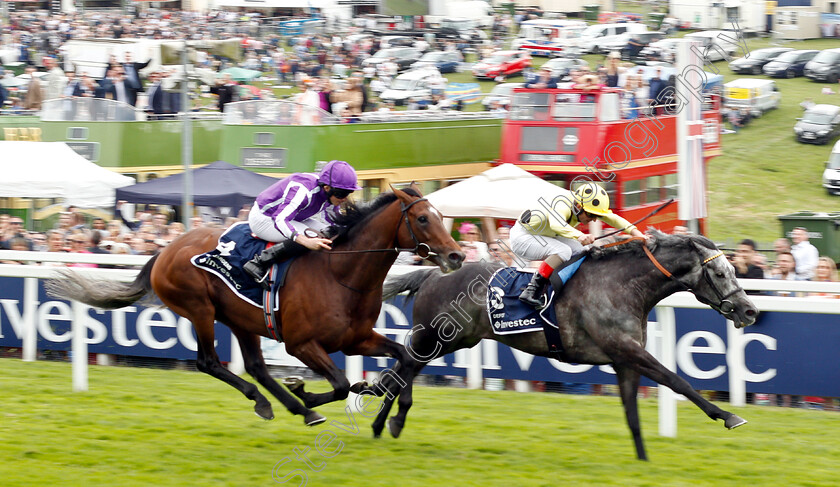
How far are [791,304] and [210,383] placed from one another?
4.42 meters

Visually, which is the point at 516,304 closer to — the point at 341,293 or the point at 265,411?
the point at 341,293

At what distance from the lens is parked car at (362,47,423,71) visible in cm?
2650

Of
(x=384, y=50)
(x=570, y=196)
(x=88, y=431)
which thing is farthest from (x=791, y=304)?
(x=384, y=50)

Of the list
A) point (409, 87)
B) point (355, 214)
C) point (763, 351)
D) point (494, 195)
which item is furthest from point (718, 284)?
point (409, 87)

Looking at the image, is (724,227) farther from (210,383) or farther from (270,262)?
(270,262)

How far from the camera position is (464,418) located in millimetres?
6465

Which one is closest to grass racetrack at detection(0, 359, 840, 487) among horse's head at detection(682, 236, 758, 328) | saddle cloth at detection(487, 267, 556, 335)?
saddle cloth at detection(487, 267, 556, 335)

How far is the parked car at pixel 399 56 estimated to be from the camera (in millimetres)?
26497

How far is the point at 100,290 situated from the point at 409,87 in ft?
55.6

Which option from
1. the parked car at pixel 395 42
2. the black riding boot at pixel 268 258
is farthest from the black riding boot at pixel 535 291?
the parked car at pixel 395 42

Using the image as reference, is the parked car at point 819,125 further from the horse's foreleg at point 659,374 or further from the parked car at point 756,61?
the horse's foreleg at point 659,374

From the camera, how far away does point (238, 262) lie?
18.6 feet

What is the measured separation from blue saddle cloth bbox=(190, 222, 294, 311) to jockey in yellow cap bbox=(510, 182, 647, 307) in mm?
1478

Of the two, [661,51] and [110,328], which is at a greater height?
[661,51]
